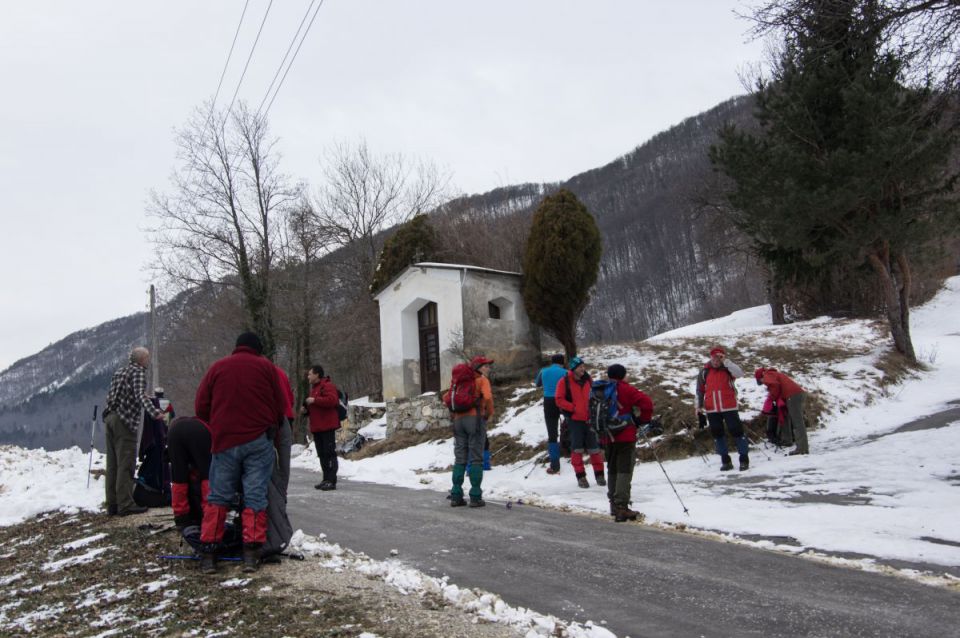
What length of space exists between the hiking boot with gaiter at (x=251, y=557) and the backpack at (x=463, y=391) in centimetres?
379

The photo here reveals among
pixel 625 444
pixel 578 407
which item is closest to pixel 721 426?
pixel 578 407

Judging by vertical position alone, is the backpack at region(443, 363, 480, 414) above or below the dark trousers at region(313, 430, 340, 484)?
above

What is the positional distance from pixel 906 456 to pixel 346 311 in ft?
86.8

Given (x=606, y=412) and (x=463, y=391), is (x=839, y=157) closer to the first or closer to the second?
(x=606, y=412)

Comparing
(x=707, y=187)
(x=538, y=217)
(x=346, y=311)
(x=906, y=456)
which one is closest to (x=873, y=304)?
(x=707, y=187)

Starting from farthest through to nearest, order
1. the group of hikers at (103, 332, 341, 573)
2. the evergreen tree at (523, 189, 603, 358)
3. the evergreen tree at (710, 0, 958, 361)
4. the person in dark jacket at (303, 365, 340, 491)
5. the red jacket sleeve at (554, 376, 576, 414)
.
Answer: the evergreen tree at (523, 189, 603, 358)
the evergreen tree at (710, 0, 958, 361)
the person in dark jacket at (303, 365, 340, 491)
the red jacket sleeve at (554, 376, 576, 414)
the group of hikers at (103, 332, 341, 573)

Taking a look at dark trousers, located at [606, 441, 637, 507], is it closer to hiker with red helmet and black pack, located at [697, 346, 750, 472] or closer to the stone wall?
hiker with red helmet and black pack, located at [697, 346, 750, 472]

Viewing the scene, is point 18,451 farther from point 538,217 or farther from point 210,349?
point 210,349

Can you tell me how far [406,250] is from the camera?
27422mm

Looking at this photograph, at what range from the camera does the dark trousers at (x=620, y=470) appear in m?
7.77

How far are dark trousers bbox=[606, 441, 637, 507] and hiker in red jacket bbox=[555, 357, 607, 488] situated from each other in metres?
1.59

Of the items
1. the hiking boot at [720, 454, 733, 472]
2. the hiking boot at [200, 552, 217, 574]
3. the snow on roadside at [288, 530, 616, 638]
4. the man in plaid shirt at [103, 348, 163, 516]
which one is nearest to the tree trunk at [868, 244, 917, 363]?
the hiking boot at [720, 454, 733, 472]

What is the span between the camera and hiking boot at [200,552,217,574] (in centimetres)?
529

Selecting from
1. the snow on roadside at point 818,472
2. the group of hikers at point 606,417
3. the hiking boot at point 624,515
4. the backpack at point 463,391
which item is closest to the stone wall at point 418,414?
the snow on roadside at point 818,472
